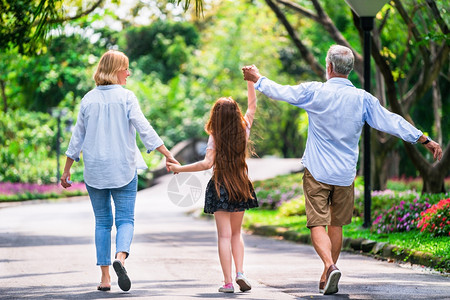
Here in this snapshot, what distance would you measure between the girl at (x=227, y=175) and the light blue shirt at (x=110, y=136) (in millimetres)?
344

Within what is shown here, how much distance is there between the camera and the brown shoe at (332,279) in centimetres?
675

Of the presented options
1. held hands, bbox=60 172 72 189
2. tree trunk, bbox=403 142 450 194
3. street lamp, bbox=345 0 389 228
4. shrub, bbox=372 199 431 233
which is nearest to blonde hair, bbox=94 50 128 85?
held hands, bbox=60 172 72 189

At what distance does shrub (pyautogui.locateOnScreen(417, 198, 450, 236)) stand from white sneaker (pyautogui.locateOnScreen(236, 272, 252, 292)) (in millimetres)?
4122

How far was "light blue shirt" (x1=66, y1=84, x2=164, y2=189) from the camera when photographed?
716 centimetres

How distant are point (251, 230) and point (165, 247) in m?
4.81

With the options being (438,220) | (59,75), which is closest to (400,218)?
(438,220)

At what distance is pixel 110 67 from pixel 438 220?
5177 mm

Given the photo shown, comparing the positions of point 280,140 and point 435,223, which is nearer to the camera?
point 435,223

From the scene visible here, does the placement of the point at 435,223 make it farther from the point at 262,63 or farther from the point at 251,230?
the point at 262,63

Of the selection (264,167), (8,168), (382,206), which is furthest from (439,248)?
(264,167)

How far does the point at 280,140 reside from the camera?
2089 inches

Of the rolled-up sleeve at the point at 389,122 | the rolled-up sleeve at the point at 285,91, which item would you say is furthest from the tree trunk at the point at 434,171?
the rolled-up sleeve at the point at 285,91

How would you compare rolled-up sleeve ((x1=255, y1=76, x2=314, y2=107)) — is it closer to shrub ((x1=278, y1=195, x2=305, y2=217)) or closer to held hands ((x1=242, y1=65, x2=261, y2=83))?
held hands ((x1=242, y1=65, x2=261, y2=83))

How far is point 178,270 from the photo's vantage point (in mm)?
9008
